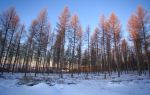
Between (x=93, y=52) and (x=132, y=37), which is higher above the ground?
(x=132, y=37)

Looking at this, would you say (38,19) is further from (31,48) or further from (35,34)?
(31,48)

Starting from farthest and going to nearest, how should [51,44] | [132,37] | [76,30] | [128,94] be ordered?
[51,44] < [76,30] < [132,37] < [128,94]

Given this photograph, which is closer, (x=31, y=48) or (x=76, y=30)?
(x=76, y=30)

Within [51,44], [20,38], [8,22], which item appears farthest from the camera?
[51,44]

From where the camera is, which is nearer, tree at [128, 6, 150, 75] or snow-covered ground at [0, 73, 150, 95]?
snow-covered ground at [0, 73, 150, 95]

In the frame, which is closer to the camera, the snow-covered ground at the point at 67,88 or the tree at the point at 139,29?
the snow-covered ground at the point at 67,88

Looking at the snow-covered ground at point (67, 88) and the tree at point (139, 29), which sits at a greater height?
the tree at point (139, 29)

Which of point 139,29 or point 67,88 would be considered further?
point 139,29

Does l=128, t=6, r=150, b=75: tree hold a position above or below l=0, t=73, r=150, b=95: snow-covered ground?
above

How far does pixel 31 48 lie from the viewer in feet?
91.1

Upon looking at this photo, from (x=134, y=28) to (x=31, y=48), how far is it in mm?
22329

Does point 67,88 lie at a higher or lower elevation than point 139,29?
lower

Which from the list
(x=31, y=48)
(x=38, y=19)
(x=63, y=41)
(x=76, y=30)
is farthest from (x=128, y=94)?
(x=31, y=48)

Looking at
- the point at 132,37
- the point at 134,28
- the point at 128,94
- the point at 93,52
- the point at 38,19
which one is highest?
the point at 38,19
